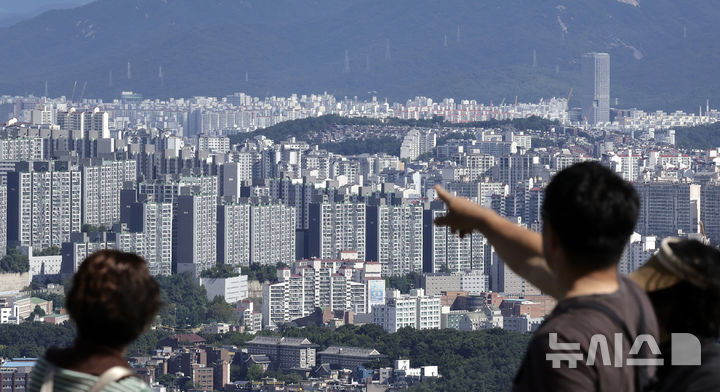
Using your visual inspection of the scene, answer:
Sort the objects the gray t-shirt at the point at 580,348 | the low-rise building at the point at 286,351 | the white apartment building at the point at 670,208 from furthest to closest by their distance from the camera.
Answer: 1. the white apartment building at the point at 670,208
2. the low-rise building at the point at 286,351
3. the gray t-shirt at the point at 580,348

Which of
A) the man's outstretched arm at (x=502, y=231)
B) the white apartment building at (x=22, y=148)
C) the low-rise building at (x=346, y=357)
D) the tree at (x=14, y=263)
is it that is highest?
the white apartment building at (x=22, y=148)

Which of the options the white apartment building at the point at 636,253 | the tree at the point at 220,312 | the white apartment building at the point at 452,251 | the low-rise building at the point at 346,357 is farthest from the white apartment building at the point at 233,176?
the low-rise building at the point at 346,357

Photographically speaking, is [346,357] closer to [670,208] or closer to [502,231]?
[670,208]

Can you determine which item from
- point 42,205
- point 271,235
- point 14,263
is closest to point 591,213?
point 14,263

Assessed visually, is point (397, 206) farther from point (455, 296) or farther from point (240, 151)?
point (240, 151)

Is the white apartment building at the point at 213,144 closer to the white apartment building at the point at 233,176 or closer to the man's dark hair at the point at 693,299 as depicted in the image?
the white apartment building at the point at 233,176

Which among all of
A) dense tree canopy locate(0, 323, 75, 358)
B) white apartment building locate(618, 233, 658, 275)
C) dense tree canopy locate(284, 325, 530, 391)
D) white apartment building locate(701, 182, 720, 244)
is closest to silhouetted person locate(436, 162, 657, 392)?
dense tree canopy locate(284, 325, 530, 391)

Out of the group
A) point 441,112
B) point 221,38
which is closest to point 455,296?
point 441,112
